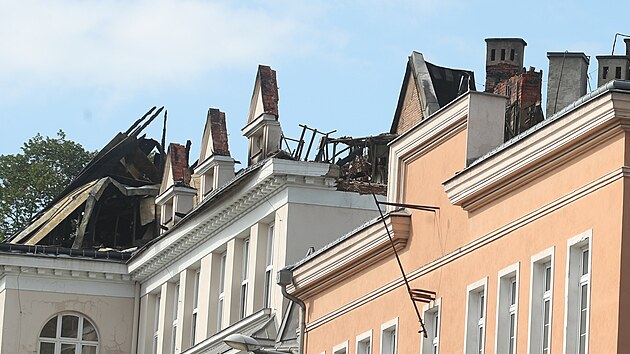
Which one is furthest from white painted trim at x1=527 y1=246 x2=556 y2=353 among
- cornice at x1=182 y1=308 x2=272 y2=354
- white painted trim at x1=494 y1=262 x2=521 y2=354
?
cornice at x1=182 y1=308 x2=272 y2=354

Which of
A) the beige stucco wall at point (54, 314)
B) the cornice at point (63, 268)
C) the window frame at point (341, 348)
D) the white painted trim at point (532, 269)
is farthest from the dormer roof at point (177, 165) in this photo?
the white painted trim at point (532, 269)

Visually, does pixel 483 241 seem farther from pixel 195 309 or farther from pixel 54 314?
pixel 54 314

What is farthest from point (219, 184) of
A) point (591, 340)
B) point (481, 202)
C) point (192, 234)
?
point (591, 340)

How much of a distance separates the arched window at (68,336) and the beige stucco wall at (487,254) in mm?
20278

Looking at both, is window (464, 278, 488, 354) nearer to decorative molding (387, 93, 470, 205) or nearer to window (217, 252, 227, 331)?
decorative molding (387, 93, 470, 205)

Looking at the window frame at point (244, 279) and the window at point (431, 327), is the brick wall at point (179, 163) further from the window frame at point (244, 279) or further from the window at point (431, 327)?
the window at point (431, 327)

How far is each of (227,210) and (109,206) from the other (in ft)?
44.5

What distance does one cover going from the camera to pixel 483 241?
1222 inches

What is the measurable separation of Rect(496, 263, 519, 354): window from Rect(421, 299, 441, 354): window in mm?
2834

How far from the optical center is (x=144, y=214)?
61438 mm

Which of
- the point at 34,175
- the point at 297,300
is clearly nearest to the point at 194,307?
the point at 297,300

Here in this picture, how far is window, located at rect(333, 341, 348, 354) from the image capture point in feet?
122

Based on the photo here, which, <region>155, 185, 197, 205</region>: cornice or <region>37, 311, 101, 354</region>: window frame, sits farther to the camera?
<region>37, 311, 101, 354</region>: window frame

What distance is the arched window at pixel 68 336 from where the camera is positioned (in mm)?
58219
